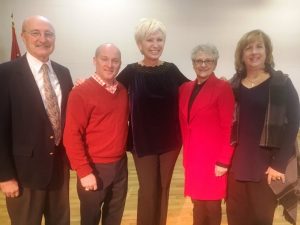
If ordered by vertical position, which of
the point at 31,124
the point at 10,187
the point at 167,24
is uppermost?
the point at 167,24

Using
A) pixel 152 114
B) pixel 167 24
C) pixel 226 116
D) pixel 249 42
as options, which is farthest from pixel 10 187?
pixel 167 24

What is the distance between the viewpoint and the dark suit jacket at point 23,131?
1654mm

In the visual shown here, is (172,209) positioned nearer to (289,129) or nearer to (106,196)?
(106,196)

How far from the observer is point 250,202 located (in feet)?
6.17

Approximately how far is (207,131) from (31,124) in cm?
103

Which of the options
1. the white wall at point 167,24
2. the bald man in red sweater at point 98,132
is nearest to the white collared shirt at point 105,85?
the bald man in red sweater at point 98,132

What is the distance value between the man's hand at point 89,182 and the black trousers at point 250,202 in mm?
833

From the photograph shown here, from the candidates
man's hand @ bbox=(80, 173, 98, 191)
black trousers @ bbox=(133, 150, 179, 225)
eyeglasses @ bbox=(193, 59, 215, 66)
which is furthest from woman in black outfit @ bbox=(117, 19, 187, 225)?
man's hand @ bbox=(80, 173, 98, 191)

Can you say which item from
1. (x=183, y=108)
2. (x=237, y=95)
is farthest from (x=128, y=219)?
(x=237, y=95)

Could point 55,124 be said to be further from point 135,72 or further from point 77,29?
point 77,29

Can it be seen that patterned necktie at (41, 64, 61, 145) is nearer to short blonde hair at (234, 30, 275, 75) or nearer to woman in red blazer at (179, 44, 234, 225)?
woman in red blazer at (179, 44, 234, 225)

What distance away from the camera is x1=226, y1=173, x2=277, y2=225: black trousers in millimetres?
1826

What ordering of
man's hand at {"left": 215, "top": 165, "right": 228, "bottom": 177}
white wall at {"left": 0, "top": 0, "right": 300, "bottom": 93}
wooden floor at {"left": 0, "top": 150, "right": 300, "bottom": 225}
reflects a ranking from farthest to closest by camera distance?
white wall at {"left": 0, "top": 0, "right": 300, "bottom": 93} → wooden floor at {"left": 0, "top": 150, "right": 300, "bottom": 225} → man's hand at {"left": 215, "top": 165, "right": 228, "bottom": 177}

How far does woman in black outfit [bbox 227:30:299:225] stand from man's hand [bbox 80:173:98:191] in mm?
832
